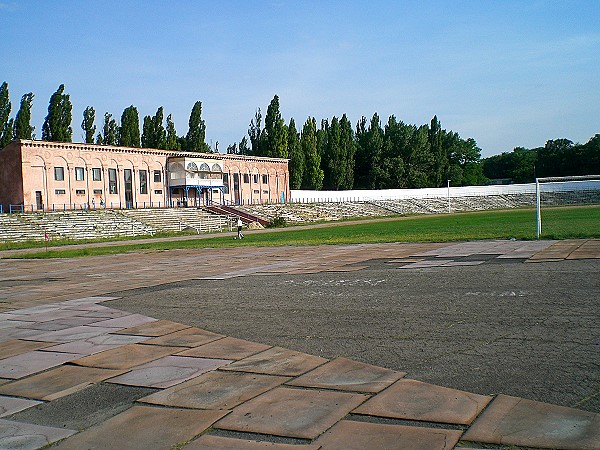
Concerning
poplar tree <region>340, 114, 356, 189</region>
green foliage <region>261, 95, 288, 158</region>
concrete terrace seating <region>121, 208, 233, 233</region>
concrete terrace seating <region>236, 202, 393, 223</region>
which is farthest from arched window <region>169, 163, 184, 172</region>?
poplar tree <region>340, 114, 356, 189</region>

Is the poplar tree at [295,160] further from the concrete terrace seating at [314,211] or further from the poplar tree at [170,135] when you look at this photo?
the poplar tree at [170,135]

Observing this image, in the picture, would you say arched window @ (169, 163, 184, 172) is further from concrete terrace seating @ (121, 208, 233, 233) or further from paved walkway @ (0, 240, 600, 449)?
paved walkway @ (0, 240, 600, 449)

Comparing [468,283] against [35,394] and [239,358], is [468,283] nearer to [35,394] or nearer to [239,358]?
[239,358]

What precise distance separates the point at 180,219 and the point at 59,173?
13.9m

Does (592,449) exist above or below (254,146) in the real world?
below

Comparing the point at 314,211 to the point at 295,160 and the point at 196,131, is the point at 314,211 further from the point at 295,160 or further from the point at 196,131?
the point at 196,131

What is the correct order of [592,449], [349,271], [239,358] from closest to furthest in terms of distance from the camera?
[592,449], [239,358], [349,271]

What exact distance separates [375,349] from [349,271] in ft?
32.4

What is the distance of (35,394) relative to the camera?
6.28 meters

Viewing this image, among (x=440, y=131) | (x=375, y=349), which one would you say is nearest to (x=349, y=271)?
(x=375, y=349)

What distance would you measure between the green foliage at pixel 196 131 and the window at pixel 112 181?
2102 cm

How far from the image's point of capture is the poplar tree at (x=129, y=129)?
81.7 metres

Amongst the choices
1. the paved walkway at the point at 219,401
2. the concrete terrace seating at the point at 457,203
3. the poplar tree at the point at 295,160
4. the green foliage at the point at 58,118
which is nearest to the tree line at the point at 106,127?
the green foliage at the point at 58,118

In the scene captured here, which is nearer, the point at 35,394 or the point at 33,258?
the point at 35,394
